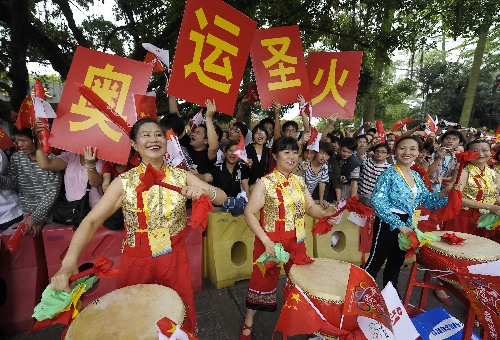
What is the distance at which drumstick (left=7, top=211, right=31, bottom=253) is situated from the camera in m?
2.65

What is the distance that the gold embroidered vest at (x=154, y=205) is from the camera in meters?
2.04

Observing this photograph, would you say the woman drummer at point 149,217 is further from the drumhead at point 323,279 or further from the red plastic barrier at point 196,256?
the red plastic barrier at point 196,256

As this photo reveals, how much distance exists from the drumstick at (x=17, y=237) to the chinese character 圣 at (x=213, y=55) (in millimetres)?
2231

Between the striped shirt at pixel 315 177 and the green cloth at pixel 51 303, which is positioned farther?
the striped shirt at pixel 315 177

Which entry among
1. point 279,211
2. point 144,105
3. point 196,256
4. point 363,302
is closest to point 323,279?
point 363,302

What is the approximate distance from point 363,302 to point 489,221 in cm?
289

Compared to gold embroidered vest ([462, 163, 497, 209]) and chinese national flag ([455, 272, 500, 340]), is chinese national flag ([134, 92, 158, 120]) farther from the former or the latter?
gold embroidered vest ([462, 163, 497, 209])

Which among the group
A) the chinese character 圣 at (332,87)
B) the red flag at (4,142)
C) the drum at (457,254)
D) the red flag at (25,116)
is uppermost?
the chinese character 圣 at (332,87)

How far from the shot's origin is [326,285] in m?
1.93

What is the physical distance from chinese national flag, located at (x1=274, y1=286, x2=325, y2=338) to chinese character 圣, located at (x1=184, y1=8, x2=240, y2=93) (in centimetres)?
242

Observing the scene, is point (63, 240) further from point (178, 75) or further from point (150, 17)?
point (150, 17)

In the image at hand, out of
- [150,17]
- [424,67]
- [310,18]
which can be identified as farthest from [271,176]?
[424,67]

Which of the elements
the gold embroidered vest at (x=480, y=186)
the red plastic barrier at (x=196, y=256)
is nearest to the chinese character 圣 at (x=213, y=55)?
the red plastic barrier at (x=196, y=256)

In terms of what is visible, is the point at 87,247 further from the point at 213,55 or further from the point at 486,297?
the point at 486,297
